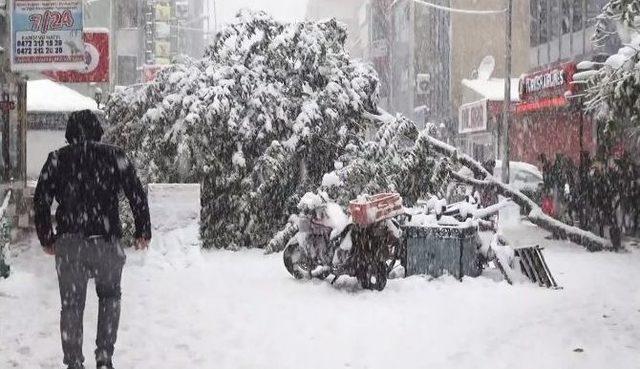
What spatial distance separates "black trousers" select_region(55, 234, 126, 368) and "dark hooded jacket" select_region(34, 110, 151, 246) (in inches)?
3.4

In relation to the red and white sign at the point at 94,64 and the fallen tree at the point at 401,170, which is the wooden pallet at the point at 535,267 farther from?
the red and white sign at the point at 94,64

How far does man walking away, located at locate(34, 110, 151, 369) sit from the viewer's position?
544cm

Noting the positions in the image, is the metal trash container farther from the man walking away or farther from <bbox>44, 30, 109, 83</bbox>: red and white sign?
<bbox>44, 30, 109, 83</bbox>: red and white sign

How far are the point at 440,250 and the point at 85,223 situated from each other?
230 inches

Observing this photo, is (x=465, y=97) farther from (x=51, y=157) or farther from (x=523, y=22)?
(x=51, y=157)

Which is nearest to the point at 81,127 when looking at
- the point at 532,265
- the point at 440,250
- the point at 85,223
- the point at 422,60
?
the point at 85,223

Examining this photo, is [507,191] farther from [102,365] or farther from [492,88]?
[492,88]

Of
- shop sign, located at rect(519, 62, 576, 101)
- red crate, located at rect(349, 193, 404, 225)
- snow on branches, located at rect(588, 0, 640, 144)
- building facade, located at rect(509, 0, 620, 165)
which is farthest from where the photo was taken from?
building facade, located at rect(509, 0, 620, 165)

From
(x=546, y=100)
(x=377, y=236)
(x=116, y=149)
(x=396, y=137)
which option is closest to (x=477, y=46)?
(x=546, y=100)

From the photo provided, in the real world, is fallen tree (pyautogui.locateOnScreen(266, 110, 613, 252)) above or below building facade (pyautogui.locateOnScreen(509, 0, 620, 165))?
below

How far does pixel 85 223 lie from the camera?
213 inches

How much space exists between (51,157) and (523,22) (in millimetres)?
43760

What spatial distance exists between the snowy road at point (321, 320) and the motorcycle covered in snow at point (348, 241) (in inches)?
9.7

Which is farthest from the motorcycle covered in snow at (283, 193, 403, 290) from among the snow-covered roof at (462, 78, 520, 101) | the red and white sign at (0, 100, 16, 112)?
the snow-covered roof at (462, 78, 520, 101)
